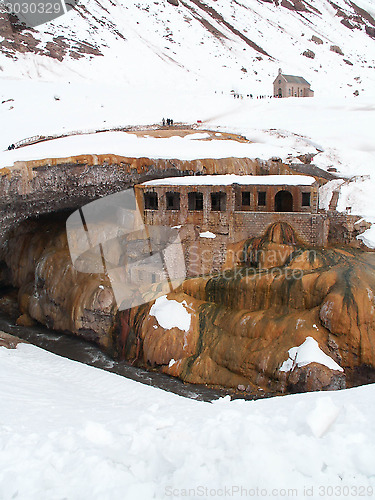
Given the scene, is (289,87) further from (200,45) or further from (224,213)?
(224,213)

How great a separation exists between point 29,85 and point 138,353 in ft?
139

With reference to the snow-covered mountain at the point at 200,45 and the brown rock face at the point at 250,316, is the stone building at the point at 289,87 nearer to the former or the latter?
the snow-covered mountain at the point at 200,45

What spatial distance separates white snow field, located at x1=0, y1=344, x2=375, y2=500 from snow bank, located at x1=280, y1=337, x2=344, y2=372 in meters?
8.66

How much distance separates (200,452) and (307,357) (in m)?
11.4

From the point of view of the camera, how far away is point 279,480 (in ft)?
18.9

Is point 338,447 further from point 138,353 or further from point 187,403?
point 138,353

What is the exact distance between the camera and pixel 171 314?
20625mm

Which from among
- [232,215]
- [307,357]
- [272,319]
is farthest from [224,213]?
[307,357]

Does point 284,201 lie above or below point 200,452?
below

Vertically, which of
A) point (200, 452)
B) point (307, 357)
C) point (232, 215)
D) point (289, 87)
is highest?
point (289, 87)

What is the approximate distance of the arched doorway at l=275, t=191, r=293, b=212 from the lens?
86.8 feet

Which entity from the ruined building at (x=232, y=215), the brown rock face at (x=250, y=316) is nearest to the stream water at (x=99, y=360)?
the brown rock face at (x=250, y=316)

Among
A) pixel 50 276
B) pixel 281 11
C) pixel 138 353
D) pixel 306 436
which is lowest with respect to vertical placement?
pixel 138 353

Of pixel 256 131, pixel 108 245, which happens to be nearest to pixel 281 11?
pixel 256 131
